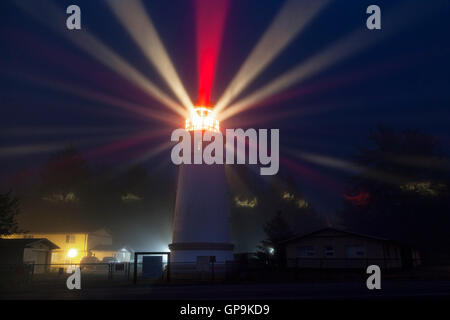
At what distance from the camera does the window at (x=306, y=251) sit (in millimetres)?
35656

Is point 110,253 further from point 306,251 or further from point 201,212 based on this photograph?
point 201,212

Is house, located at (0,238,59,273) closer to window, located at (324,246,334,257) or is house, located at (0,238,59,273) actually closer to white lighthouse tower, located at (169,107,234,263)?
white lighthouse tower, located at (169,107,234,263)

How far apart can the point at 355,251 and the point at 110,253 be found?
4051cm

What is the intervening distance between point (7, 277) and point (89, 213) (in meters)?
67.9

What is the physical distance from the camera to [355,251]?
3450 cm

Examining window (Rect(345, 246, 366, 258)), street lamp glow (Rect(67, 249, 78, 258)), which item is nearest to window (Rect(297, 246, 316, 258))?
window (Rect(345, 246, 366, 258))

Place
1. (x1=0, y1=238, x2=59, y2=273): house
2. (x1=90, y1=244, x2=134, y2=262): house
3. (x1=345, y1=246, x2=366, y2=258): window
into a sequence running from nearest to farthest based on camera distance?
(x1=345, y1=246, x2=366, y2=258): window < (x1=0, y1=238, x2=59, y2=273): house < (x1=90, y1=244, x2=134, y2=262): house

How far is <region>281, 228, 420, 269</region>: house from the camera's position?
3331cm

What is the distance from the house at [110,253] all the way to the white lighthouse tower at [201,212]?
31.5 metres

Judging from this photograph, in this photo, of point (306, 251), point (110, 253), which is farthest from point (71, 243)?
point (306, 251)

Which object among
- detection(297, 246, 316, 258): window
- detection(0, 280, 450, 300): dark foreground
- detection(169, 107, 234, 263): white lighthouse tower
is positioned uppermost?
detection(169, 107, 234, 263): white lighthouse tower

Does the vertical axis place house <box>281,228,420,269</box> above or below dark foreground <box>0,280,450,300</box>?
above

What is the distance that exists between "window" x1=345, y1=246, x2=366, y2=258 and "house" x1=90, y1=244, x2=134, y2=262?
35.5 metres
